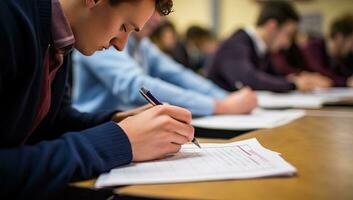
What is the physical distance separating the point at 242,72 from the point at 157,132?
1.74m

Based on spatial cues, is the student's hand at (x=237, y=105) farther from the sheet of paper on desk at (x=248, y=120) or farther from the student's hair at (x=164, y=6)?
the student's hair at (x=164, y=6)

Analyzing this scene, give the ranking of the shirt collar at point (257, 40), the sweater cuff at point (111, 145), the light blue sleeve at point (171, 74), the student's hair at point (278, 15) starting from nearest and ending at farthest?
the sweater cuff at point (111, 145), the light blue sleeve at point (171, 74), the shirt collar at point (257, 40), the student's hair at point (278, 15)

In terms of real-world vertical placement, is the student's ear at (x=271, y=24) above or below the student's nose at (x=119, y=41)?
above

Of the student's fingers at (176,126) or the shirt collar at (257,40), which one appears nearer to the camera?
the student's fingers at (176,126)

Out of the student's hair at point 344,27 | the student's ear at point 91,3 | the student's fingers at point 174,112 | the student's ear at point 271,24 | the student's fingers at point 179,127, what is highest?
the student's hair at point 344,27

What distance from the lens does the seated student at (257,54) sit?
8.13ft

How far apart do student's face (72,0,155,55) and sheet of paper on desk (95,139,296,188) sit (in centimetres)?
25

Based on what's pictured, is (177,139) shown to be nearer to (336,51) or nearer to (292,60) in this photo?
(292,60)

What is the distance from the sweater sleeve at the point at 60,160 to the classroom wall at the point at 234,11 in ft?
17.1

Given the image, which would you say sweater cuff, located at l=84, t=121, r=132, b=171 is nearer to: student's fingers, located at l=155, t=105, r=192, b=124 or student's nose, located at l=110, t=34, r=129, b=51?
student's fingers, located at l=155, t=105, r=192, b=124

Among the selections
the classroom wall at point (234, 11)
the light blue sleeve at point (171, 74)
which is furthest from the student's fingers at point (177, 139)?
the classroom wall at point (234, 11)

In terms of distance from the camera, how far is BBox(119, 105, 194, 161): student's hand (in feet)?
2.52

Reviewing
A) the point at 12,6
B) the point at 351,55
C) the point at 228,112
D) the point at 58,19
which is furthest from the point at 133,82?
the point at 351,55

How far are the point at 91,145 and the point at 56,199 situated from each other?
100 mm
